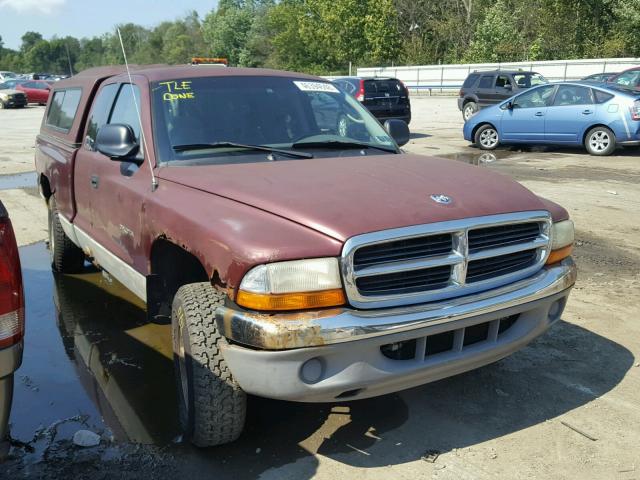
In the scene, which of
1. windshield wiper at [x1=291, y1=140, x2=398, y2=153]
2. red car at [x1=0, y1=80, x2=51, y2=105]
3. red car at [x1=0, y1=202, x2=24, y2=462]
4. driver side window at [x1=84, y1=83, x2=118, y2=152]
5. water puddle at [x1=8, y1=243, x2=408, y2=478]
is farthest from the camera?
red car at [x1=0, y1=80, x2=51, y2=105]

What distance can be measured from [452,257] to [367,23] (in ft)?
198

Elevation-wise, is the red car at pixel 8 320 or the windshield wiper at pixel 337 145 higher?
the windshield wiper at pixel 337 145

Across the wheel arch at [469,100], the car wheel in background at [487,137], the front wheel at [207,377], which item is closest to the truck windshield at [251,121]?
the front wheel at [207,377]

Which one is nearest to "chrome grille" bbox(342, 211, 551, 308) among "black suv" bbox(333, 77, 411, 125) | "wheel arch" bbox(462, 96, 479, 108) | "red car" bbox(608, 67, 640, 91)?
"black suv" bbox(333, 77, 411, 125)

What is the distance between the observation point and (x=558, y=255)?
355 cm

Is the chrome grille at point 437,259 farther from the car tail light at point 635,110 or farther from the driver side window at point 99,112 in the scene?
the car tail light at point 635,110

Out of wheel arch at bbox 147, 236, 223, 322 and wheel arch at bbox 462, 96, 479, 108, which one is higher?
wheel arch at bbox 462, 96, 479, 108

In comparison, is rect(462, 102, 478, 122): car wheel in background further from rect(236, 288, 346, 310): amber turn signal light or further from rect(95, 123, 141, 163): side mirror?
rect(236, 288, 346, 310): amber turn signal light

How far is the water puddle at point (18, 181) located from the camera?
36.8ft

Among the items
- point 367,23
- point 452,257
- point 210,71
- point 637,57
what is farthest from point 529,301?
point 367,23

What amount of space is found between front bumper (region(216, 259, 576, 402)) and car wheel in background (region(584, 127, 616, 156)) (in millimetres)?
11723

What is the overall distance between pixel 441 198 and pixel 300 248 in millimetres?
836

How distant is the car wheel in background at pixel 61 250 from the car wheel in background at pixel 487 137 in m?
11.4

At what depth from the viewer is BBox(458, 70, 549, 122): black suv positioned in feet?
67.2
